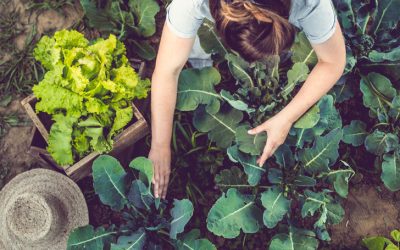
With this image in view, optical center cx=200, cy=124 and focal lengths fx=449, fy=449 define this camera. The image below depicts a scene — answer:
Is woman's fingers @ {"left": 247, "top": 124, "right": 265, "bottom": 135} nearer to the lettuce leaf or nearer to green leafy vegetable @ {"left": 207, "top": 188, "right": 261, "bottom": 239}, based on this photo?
green leafy vegetable @ {"left": 207, "top": 188, "right": 261, "bottom": 239}

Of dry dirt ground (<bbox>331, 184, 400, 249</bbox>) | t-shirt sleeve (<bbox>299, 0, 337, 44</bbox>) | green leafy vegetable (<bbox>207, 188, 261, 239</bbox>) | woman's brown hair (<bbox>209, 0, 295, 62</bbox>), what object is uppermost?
woman's brown hair (<bbox>209, 0, 295, 62</bbox>)

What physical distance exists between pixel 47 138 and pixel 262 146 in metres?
1.15

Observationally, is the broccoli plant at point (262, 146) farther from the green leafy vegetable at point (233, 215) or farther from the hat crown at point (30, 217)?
the hat crown at point (30, 217)

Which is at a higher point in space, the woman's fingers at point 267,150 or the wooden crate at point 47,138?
the wooden crate at point 47,138

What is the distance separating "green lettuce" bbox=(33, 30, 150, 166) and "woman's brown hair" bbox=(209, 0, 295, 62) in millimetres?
781

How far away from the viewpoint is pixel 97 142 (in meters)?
2.31

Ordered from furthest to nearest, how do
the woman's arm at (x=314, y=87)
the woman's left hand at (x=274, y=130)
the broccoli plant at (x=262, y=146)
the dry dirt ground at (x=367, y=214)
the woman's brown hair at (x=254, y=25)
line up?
the dry dirt ground at (x=367, y=214), the broccoli plant at (x=262, y=146), the woman's left hand at (x=274, y=130), the woman's arm at (x=314, y=87), the woman's brown hair at (x=254, y=25)

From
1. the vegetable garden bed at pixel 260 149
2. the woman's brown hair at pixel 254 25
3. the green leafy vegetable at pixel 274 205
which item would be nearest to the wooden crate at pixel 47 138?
the vegetable garden bed at pixel 260 149

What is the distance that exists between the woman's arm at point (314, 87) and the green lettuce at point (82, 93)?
73cm

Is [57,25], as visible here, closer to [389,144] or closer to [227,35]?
[227,35]

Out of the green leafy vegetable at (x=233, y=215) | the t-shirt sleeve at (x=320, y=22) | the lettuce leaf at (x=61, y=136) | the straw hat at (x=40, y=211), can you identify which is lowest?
the green leafy vegetable at (x=233, y=215)

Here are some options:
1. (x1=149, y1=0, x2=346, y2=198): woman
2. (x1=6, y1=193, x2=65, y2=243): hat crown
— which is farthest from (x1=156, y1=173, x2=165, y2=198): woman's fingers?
(x1=6, y1=193, x2=65, y2=243): hat crown

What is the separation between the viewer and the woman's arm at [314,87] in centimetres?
199

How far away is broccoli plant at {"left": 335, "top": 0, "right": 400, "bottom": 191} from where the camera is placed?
2697mm
